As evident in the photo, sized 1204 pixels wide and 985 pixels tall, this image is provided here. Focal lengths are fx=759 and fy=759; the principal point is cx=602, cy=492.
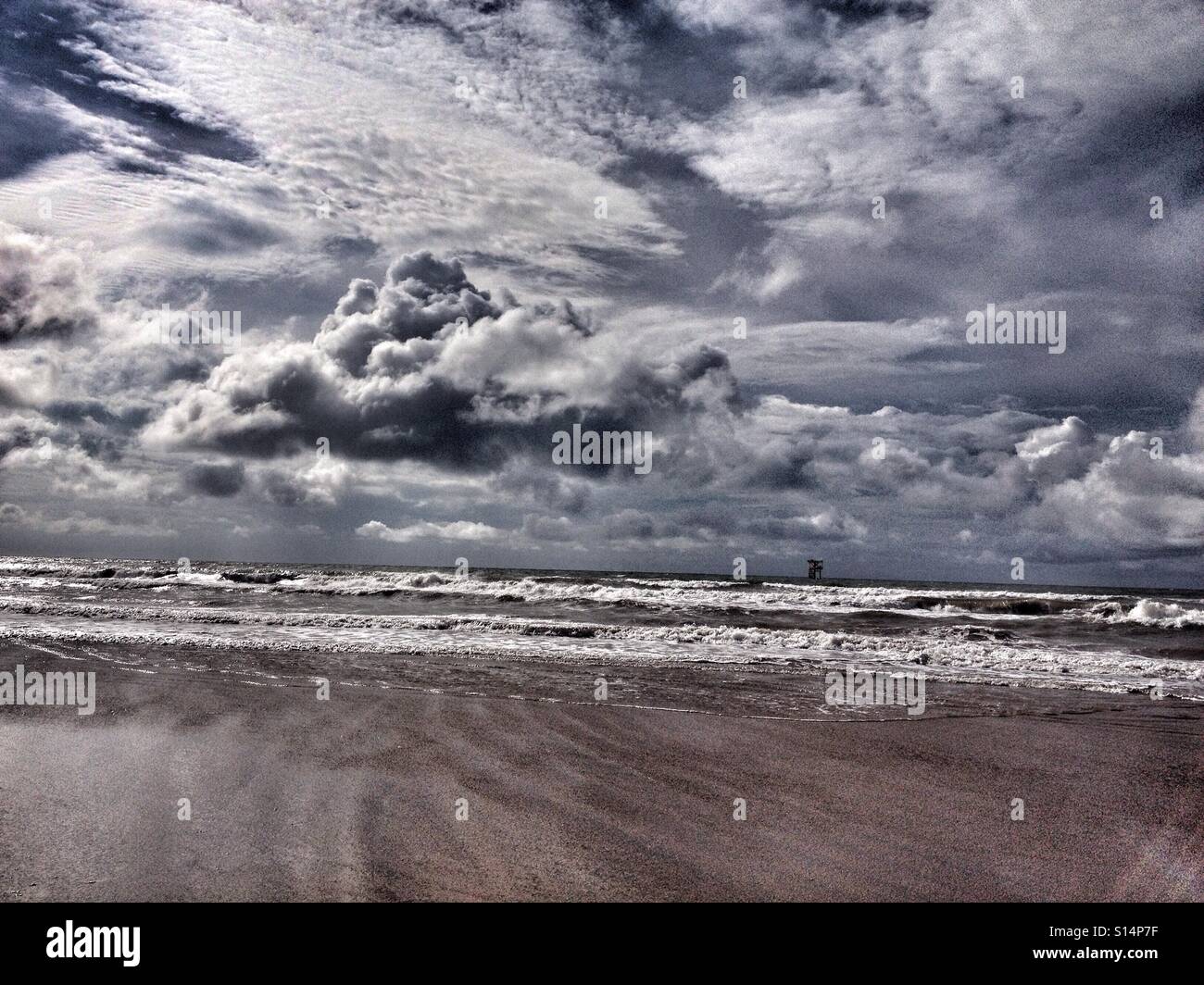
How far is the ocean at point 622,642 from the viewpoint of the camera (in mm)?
10109

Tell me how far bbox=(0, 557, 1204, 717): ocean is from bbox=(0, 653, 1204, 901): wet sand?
1.96m

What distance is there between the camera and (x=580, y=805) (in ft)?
15.8

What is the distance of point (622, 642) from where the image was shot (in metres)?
15.7

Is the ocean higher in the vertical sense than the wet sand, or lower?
lower

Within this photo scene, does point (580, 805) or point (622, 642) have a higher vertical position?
point (580, 805)

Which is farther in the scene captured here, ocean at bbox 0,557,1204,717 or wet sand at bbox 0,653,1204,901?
ocean at bbox 0,557,1204,717

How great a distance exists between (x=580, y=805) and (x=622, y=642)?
10914 mm

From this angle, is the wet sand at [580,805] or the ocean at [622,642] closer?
the wet sand at [580,805]

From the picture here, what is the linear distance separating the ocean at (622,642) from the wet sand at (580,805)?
196 centimetres

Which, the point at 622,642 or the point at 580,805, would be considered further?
the point at 622,642

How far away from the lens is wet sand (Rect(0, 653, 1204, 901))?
3771 mm

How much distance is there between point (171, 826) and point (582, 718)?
3.93 metres
